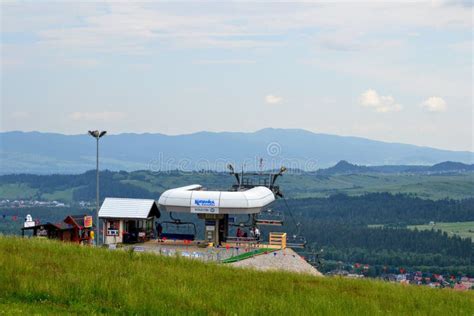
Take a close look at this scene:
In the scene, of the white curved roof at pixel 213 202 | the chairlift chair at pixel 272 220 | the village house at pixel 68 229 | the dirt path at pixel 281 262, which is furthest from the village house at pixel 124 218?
the dirt path at pixel 281 262

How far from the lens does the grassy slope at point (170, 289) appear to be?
24.8 metres

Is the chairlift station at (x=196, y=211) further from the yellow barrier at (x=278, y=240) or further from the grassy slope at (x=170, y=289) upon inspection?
the grassy slope at (x=170, y=289)

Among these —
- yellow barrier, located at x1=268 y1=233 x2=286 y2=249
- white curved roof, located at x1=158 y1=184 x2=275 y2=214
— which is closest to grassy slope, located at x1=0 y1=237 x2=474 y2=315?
white curved roof, located at x1=158 y1=184 x2=275 y2=214

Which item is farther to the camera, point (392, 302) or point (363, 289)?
point (363, 289)

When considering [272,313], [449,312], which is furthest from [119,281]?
[449,312]

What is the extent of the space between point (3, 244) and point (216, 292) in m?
12.0

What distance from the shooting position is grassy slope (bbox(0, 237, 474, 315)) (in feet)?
81.4

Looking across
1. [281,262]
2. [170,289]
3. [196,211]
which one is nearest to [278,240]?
[281,262]

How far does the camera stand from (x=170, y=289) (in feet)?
87.5

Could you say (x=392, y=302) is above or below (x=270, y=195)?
below

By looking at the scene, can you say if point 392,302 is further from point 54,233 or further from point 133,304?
point 54,233

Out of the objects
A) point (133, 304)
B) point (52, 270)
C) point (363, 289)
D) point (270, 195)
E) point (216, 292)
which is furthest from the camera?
point (270, 195)

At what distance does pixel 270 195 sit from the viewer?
59031 millimetres

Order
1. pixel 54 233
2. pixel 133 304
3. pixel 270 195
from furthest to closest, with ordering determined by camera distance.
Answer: pixel 270 195
pixel 54 233
pixel 133 304
